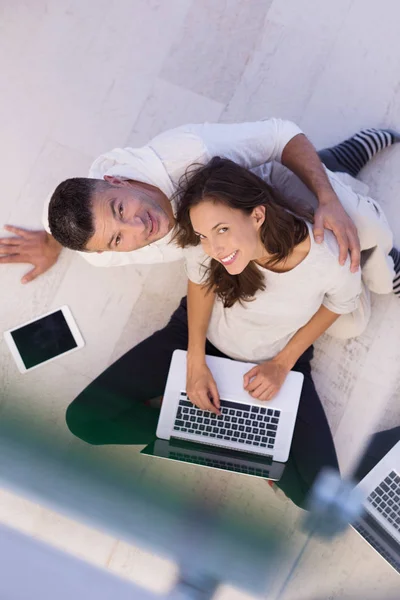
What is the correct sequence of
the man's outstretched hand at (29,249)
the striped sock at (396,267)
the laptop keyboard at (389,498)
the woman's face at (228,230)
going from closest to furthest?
the woman's face at (228,230)
the laptop keyboard at (389,498)
the striped sock at (396,267)
the man's outstretched hand at (29,249)

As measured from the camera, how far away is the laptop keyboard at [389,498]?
4.55ft

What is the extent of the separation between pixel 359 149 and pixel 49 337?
110 cm

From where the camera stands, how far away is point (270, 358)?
5.01 feet

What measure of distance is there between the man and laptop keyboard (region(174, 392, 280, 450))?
1.37ft

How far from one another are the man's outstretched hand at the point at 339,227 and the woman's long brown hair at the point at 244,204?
29 mm

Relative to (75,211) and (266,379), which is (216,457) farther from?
(75,211)

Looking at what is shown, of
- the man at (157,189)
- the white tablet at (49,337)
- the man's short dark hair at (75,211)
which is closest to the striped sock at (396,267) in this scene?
the man at (157,189)

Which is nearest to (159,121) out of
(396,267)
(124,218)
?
(124,218)

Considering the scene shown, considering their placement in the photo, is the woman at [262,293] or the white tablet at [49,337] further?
the white tablet at [49,337]

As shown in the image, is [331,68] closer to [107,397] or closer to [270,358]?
[270,358]

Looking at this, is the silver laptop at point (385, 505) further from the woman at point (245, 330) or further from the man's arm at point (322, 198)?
the man's arm at point (322, 198)

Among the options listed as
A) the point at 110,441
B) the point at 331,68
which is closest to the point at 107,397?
the point at 110,441

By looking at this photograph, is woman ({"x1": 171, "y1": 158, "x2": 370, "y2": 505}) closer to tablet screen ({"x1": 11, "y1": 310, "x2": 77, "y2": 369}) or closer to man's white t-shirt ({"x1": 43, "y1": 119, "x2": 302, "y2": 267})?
man's white t-shirt ({"x1": 43, "y1": 119, "x2": 302, "y2": 267})

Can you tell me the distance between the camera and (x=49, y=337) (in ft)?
5.85
